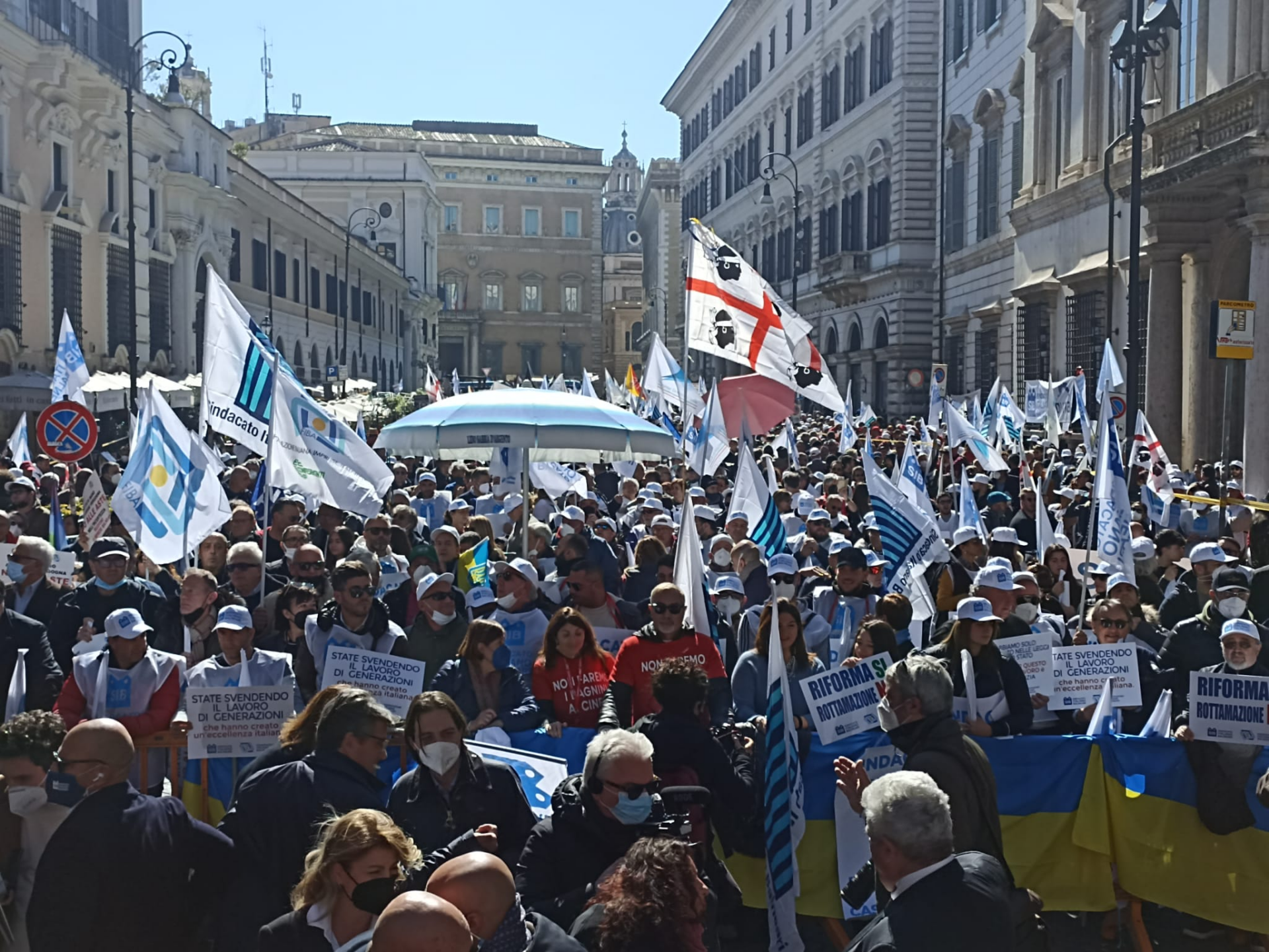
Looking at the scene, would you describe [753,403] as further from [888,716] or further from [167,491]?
[888,716]

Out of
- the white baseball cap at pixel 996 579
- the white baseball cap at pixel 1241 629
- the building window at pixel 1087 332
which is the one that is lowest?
the white baseball cap at pixel 1241 629

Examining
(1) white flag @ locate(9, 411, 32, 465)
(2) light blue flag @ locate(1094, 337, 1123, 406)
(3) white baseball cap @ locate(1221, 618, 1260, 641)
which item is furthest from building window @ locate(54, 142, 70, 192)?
(3) white baseball cap @ locate(1221, 618, 1260, 641)

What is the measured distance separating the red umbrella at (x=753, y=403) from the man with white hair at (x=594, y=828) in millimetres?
8665

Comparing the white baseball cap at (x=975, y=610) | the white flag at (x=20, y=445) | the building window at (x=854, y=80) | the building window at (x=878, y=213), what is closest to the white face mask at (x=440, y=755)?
the white baseball cap at (x=975, y=610)

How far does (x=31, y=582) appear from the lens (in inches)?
339

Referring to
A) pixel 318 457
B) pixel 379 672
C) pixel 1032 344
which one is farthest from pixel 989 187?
pixel 379 672

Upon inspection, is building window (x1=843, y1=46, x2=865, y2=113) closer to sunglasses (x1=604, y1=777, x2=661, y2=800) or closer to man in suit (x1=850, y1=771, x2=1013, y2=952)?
sunglasses (x1=604, y1=777, x2=661, y2=800)

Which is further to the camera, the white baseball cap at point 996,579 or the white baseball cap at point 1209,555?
the white baseball cap at point 1209,555

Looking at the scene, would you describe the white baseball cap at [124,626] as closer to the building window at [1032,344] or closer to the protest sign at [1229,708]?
the protest sign at [1229,708]

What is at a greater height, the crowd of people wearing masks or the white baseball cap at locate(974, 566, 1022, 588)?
the white baseball cap at locate(974, 566, 1022, 588)

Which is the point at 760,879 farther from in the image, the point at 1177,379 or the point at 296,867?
the point at 1177,379

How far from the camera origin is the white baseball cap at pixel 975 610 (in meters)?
6.74

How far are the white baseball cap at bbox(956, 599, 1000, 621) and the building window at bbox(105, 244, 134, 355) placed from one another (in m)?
31.5

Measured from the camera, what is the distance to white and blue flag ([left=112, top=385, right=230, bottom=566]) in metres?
9.59
